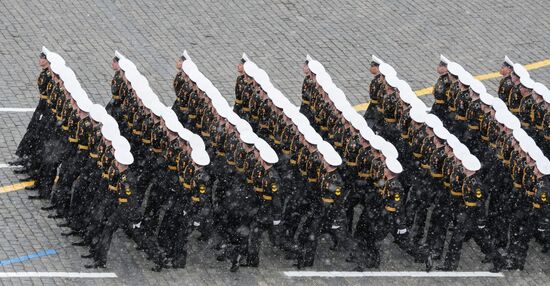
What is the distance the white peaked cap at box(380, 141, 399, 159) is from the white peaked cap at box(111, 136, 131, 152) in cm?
343

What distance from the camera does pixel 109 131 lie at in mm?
20781

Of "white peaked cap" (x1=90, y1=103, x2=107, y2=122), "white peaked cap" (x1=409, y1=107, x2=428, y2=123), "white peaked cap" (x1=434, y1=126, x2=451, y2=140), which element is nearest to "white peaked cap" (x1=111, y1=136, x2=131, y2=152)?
"white peaked cap" (x1=90, y1=103, x2=107, y2=122)

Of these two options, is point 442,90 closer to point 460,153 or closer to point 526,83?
point 526,83

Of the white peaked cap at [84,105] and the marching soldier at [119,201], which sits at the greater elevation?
the white peaked cap at [84,105]

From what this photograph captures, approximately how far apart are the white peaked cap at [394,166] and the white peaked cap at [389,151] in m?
0.14

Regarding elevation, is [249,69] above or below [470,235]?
above

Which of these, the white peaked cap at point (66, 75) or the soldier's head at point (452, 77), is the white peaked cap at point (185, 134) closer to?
the white peaked cap at point (66, 75)

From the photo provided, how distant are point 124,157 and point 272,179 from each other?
1.97 metres

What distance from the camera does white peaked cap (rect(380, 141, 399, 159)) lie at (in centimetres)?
2109

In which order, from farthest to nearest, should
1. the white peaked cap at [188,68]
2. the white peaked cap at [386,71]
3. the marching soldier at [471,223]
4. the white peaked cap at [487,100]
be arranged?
the white peaked cap at [386,71] < the white peaked cap at [188,68] < the white peaked cap at [487,100] < the marching soldier at [471,223]

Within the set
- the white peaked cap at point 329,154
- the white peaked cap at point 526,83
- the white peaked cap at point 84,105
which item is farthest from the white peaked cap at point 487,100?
the white peaked cap at point 84,105

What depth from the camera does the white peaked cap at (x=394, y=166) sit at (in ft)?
68.1

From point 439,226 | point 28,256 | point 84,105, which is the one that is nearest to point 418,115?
point 439,226

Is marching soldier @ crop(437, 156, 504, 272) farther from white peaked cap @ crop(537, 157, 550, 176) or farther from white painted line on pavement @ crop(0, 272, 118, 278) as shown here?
white painted line on pavement @ crop(0, 272, 118, 278)
